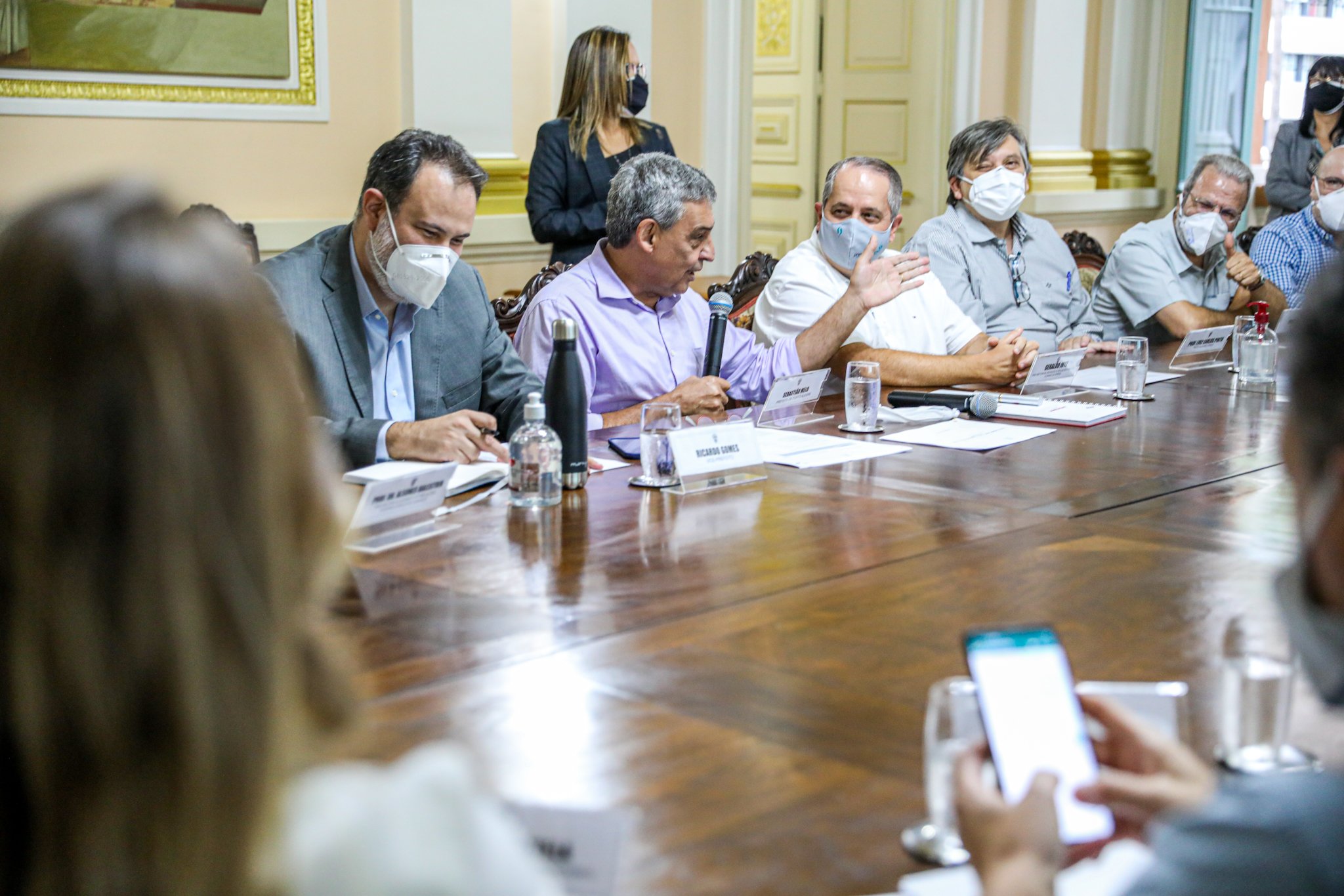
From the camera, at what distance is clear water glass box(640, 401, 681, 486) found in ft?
7.56

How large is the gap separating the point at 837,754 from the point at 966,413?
6.55 ft

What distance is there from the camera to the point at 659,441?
2.31m

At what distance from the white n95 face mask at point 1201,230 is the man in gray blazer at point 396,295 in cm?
278

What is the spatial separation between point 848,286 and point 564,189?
1244 mm

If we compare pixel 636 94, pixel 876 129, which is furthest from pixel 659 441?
pixel 876 129

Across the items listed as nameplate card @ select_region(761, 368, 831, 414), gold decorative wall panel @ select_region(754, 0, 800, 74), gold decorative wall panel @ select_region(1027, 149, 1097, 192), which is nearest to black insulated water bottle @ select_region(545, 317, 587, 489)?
nameplate card @ select_region(761, 368, 831, 414)

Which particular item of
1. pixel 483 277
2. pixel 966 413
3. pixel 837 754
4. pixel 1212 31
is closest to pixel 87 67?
pixel 483 277

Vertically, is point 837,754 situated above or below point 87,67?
below

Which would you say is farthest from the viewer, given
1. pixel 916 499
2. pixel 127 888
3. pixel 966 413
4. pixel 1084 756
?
pixel 966 413

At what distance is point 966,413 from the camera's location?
311 centimetres

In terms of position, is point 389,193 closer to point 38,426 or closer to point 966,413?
point 966,413

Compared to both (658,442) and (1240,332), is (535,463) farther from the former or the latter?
(1240,332)

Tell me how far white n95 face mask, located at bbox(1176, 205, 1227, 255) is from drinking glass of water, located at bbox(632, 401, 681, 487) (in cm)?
305

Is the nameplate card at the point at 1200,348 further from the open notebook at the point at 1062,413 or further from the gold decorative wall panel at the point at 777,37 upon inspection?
the gold decorative wall panel at the point at 777,37
